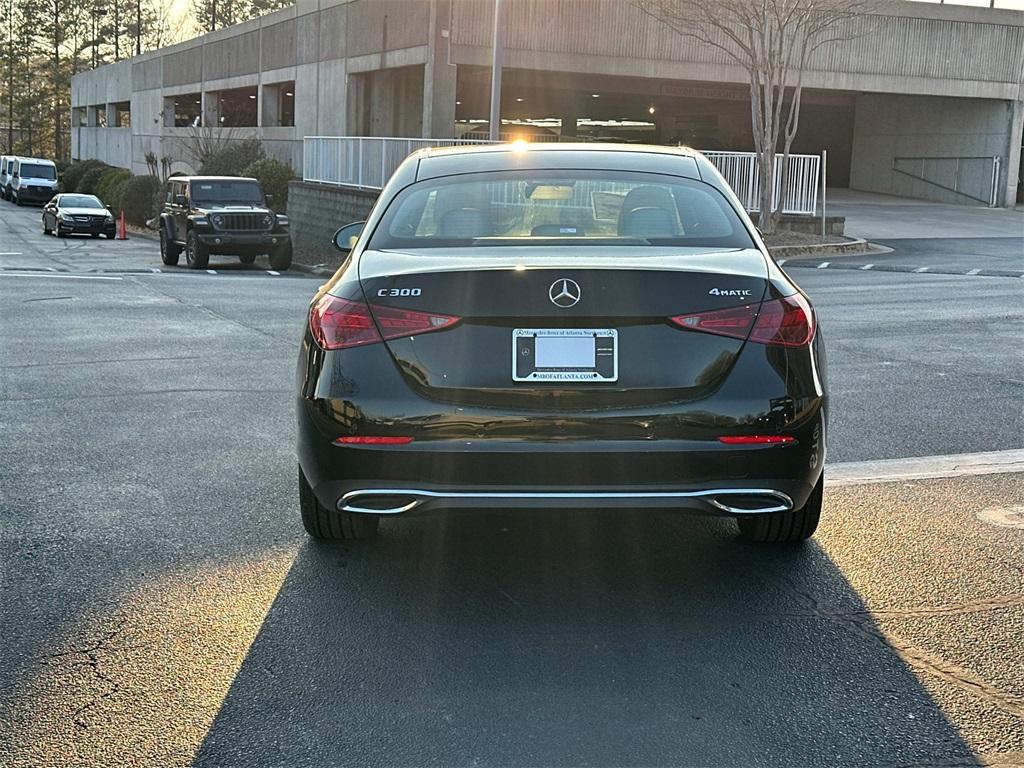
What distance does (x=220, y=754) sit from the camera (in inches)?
132

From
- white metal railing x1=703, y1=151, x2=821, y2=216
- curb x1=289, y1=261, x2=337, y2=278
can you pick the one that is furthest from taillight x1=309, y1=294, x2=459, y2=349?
white metal railing x1=703, y1=151, x2=821, y2=216

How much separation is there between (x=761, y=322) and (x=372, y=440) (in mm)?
1380

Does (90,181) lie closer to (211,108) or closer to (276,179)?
(211,108)

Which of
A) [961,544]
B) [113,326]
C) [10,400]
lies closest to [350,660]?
[961,544]

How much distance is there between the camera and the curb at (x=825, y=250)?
23.9 metres

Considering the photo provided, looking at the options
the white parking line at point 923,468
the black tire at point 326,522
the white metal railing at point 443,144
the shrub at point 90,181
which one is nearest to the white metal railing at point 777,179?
the white metal railing at point 443,144

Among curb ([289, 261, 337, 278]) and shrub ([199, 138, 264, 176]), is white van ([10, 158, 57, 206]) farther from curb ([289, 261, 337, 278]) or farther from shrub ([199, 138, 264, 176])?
curb ([289, 261, 337, 278])

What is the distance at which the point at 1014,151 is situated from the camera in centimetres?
4016

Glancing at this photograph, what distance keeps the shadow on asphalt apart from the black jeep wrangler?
69.0ft

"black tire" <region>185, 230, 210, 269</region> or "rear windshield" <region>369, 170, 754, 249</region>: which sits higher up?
"rear windshield" <region>369, 170, 754, 249</region>

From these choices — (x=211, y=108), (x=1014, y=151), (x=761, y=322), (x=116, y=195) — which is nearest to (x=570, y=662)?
(x=761, y=322)

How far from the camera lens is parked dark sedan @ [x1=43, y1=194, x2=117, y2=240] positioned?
3909cm

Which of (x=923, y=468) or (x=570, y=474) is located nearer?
(x=570, y=474)

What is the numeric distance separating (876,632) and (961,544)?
1195mm
